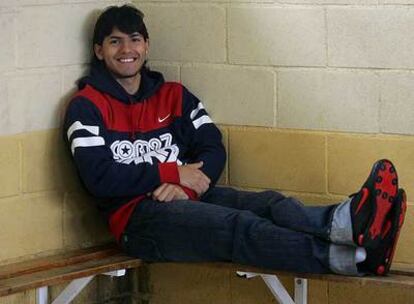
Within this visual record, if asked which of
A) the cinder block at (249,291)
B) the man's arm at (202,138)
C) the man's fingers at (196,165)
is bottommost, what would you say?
the cinder block at (249,291)

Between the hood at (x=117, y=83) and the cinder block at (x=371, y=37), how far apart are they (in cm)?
70

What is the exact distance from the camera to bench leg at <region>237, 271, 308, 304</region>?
3.81 meters

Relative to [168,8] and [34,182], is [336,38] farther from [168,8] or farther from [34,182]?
[34,182]

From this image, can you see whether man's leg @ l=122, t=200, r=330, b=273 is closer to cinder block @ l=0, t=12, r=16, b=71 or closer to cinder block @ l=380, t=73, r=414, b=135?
cinder block @ l=380, t=73, r=414, b=135

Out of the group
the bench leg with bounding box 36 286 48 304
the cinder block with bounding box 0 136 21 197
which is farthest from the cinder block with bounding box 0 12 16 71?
the bench leg with bounding box 36 286 48 304

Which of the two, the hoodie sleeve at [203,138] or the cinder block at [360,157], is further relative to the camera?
the hoodie sleeve at [203,138]

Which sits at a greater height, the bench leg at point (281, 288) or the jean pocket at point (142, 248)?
the jean pocket at point (142, 248)

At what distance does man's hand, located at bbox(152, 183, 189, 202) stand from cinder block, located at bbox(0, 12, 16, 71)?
2.22ft

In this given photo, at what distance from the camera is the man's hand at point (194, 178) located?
3989 mm

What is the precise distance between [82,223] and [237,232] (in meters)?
0.81

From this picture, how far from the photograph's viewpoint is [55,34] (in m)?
4.07

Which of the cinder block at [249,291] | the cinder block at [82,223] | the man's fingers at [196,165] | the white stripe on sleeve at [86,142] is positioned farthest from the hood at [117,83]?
the cinder block at [249,291]

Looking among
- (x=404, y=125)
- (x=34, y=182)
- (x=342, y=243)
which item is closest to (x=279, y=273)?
(x=342, y=243)

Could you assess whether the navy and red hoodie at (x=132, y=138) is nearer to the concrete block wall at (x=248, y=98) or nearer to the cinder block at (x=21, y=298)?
the concrete block wall at (x=248, y=98)
